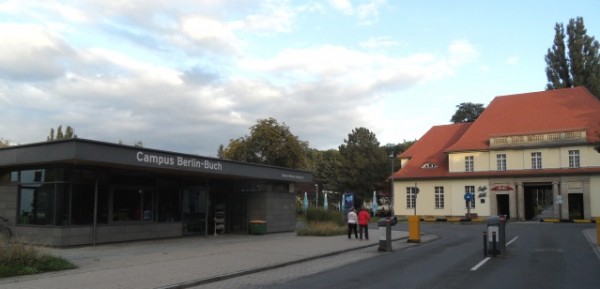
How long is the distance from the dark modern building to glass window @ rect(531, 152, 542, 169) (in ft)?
114

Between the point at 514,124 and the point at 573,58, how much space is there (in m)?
13.1

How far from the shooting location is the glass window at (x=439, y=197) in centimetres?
5794

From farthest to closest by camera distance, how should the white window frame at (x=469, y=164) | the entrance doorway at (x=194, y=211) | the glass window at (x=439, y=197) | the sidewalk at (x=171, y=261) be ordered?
the glass window at (x=439, y=197)
the white window frame at (x=469, y=164)
the entrance doorway at (x=194, y=211)
the sidewalk at (x=171, y=261)

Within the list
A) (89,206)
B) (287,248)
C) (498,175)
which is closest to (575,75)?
(498,175)

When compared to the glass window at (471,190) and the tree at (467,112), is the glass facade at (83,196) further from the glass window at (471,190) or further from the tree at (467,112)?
the tree at (467,112)

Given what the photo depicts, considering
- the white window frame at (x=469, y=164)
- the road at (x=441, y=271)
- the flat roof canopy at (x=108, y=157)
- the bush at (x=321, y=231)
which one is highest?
the white window frame at (x=469, y=164)

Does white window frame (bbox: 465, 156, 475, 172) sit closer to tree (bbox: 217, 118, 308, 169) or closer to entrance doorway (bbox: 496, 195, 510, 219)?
entrance doorway (bbox: 496, 195, 510, 219)

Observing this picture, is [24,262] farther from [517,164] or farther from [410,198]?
[410,198]

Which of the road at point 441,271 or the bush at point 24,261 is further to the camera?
the bush at point 24,261

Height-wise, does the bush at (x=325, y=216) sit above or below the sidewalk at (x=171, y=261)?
above

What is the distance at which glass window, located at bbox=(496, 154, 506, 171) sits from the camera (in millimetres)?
53844

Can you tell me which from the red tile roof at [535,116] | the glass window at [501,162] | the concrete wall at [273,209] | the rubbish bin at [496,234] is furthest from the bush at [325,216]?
the red tile roof at [535,116]

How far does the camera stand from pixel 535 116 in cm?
5438

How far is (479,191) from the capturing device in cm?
5456
